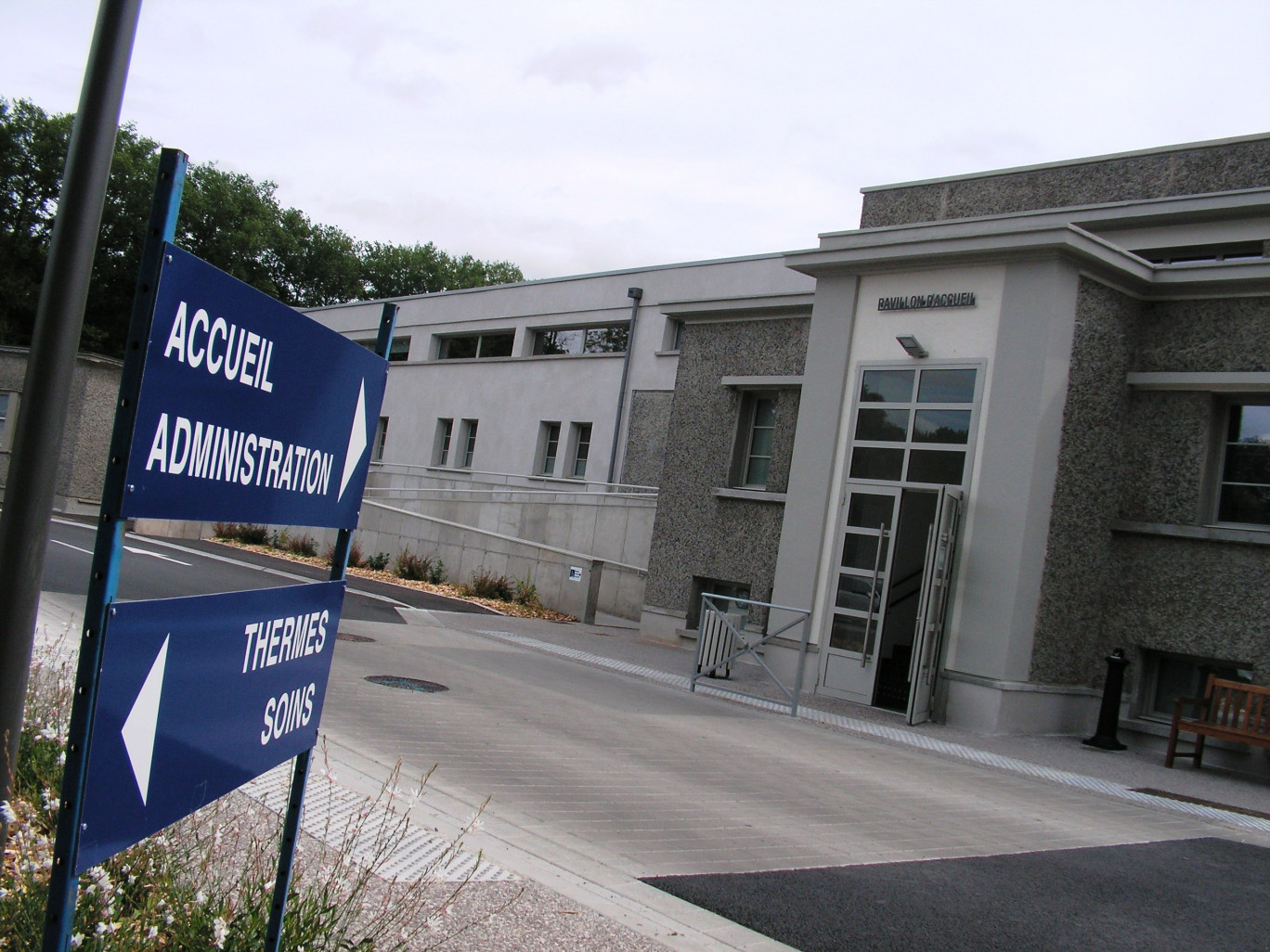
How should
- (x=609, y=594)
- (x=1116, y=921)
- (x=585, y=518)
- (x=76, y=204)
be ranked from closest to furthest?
(x=76, y=204), (x=1116, y=921), (x=609, y=594), (x=585, y=518)

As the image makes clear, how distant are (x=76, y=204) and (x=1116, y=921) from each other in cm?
551

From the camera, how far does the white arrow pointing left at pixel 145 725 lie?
2.31 m

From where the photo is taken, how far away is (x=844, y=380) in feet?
48.9

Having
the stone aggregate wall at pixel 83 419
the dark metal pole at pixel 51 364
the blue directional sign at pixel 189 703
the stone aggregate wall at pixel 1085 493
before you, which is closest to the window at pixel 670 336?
the stone aggregate wall at pixel 83 419

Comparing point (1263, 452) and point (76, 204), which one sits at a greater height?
point (1263, 452)

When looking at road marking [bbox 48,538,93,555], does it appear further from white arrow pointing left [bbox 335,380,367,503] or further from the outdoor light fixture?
white arrow pointing left [bbox 335,380,367,503]

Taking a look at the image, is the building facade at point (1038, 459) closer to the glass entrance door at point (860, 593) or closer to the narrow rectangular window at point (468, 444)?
the glass entrance door at point (860, 593)

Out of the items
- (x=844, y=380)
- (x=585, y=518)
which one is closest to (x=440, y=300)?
(x=585, y=518)

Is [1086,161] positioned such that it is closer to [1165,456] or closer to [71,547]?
[1165,456]

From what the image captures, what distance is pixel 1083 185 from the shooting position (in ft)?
58.8

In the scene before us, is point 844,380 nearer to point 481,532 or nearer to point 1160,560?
point 1160,560

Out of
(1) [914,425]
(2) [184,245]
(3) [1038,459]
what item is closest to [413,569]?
(1) [914,425]

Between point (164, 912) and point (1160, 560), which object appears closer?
point (164, 912)

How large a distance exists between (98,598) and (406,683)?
27.9 ft
